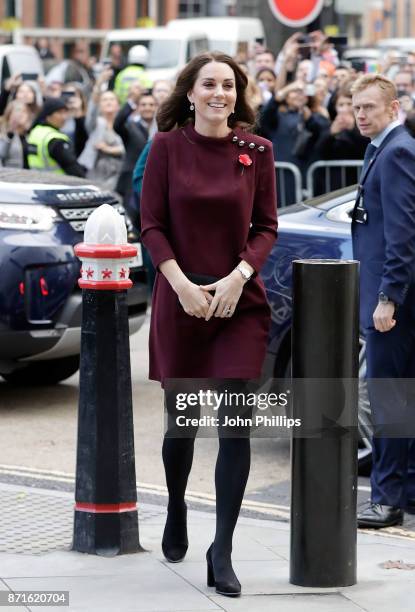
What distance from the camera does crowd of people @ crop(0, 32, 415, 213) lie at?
13022mm

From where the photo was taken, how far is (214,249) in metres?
5.28

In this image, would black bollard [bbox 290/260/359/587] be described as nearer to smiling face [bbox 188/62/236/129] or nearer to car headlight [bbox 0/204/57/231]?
smiling face [bbox 188/62/236/129]

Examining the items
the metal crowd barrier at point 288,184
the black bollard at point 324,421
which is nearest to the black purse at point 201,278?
the black bollard at point 324,421

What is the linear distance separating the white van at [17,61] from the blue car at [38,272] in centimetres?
1964

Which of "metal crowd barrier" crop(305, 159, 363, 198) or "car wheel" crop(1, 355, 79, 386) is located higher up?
"metal crowd barrier" crop(305, 159, 363, 198)

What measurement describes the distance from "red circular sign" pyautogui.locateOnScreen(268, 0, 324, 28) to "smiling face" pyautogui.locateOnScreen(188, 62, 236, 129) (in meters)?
10.4

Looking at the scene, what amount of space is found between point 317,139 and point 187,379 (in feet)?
28.7

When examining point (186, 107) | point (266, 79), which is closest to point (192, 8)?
point (266, 79)

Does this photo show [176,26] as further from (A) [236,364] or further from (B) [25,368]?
(A) [236,364]

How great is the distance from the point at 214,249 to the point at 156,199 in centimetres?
28

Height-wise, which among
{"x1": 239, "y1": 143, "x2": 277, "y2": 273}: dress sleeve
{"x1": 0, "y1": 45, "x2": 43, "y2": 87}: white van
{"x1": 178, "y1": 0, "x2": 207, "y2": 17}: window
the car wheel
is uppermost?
{"x1": 239, "y1": 143, "x2": 277, "y2": 273}: dress sleeve

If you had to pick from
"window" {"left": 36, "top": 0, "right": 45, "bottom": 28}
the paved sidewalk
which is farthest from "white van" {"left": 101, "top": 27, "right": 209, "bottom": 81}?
"window" {"left": 36, "top": 0, "right": 45, "bottom": 28}

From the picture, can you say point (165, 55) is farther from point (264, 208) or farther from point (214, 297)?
point (214, 297)

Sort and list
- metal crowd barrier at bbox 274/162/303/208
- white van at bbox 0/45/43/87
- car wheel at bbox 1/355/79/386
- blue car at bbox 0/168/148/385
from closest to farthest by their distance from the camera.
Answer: blue car at bbox 0/168/148/385 → car wheel at bbox 1/355/79/386 → metal crowd barrier at bbox 274/162/303/208 → white van at bbox 0/45/43/87
